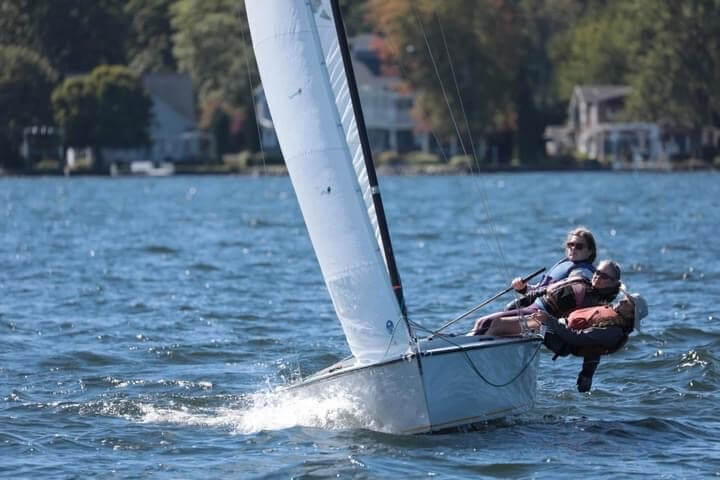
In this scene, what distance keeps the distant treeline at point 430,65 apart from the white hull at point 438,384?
68.0 meters

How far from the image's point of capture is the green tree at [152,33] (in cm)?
11806

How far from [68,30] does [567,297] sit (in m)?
97.4

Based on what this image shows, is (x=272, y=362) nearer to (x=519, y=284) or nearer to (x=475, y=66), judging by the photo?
(x=519, y=284)

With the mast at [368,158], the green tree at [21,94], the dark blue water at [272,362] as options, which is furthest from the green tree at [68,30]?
the mast at [368,158]

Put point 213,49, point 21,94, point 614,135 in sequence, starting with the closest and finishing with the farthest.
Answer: point 21,94 < point 614,135 < point 213,49

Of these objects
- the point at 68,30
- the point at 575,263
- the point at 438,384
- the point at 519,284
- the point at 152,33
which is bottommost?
the point at 438,384

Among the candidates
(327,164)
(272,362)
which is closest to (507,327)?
(327,164)

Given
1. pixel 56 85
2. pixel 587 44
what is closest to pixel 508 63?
pixel 587 44

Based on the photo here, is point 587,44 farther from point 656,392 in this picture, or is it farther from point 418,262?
point 656,392

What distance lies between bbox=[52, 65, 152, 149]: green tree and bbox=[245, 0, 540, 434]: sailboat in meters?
82.9

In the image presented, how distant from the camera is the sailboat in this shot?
40.7 feet

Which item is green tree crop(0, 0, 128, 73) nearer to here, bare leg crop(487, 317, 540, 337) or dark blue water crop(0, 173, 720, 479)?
dark blue water crop(0, 173, 720, 479)

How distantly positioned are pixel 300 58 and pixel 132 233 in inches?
1097

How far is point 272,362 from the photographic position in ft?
57.1
